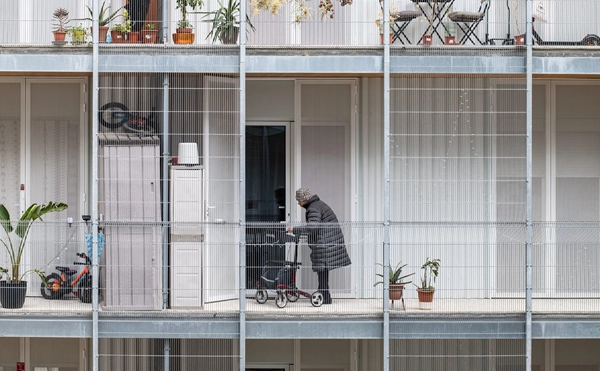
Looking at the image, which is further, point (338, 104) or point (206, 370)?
point (338, 104)

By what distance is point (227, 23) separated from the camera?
11328 millimetres

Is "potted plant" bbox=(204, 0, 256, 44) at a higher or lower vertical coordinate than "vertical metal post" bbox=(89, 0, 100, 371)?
higher

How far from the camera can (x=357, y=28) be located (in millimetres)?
12117

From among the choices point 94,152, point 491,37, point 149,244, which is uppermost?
point 491,37

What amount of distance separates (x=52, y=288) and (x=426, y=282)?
4582 millimetres

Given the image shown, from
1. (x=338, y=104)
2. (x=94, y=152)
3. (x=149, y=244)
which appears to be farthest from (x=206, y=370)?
(x=338, y=104)

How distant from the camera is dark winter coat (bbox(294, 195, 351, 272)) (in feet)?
36.3

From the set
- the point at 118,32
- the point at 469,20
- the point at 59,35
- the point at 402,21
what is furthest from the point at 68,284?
the point at 469,20

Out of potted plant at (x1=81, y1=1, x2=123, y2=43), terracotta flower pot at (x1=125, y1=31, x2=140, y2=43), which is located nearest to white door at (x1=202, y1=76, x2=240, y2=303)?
terracotta flower pot at (x1=125, y1=31, x2=140, y2=43)

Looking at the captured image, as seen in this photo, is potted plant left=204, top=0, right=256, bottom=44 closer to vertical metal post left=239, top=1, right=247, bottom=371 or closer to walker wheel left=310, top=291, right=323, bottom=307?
vertical metal post left=239, top=1, right=247, bottom=371

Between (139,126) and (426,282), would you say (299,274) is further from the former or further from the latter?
(139,126)

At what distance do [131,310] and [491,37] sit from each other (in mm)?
5735

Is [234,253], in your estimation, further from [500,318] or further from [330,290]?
[500,318]

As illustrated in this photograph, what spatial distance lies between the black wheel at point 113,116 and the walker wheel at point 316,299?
10.1 ft
